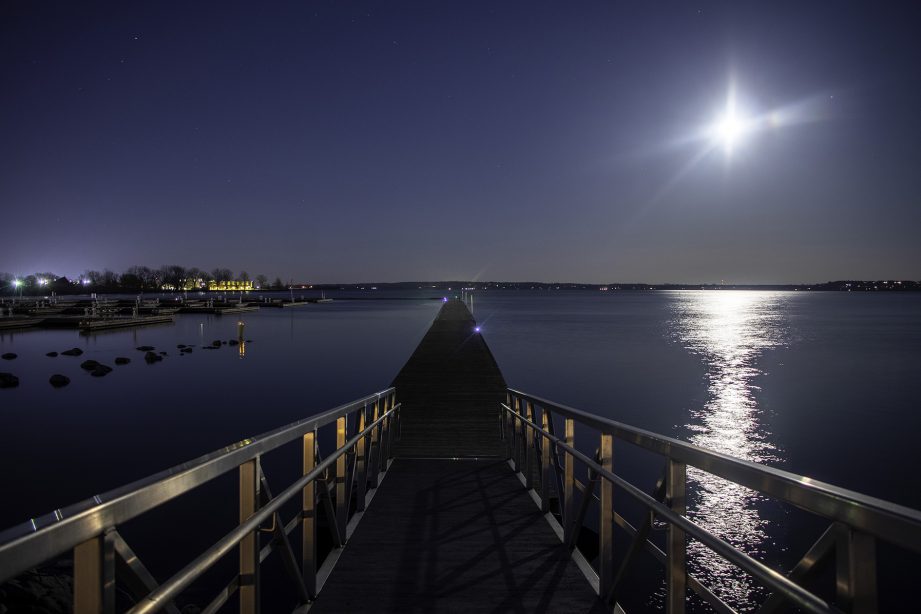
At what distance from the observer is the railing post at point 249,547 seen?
7.96ft

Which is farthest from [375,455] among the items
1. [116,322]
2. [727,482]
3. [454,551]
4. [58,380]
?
[116,322]

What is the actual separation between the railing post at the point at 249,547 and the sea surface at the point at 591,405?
6833 millimetres

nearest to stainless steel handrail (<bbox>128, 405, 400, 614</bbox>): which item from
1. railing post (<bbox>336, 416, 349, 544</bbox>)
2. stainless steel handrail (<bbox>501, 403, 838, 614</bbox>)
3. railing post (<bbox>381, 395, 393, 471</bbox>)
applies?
railing post (<bbox>336, 416, 349, 544</bbox>)

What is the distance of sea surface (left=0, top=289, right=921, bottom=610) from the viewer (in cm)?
1117

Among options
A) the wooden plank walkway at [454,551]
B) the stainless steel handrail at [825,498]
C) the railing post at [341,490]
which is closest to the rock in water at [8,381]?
the wooden plank walkway at [454,551]

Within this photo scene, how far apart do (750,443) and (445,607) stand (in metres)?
15.9

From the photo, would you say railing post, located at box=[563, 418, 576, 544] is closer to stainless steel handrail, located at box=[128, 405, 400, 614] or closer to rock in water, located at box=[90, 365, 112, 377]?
stainless steel handrail, located at box=[128, 405, 400, 614]

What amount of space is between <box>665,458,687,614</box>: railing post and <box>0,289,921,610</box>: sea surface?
5.95 meters

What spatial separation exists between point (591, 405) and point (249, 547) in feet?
65.6

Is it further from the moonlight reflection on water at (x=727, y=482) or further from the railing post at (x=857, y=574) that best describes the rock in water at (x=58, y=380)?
the railing post at (x=857, y=574)

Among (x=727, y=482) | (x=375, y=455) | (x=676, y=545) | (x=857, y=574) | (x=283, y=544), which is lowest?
(x=727, y=482)

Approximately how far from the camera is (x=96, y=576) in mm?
1355

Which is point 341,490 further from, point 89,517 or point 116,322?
point 116,322

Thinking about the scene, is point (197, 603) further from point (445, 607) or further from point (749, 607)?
point (749, 607)
